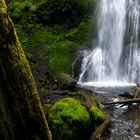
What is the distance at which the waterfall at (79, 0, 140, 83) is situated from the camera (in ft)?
62.0

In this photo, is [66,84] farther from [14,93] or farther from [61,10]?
[14,93]

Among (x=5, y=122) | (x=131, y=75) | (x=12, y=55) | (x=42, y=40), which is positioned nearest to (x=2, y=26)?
(x=12, y=55)

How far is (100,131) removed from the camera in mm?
8281

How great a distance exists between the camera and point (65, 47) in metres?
19.9

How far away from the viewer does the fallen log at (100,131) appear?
7959 millimetres

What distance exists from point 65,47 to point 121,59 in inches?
130

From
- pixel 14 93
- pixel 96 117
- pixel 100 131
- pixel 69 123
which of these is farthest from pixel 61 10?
pixel 14 93

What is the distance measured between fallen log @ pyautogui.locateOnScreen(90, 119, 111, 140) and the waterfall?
952 cm

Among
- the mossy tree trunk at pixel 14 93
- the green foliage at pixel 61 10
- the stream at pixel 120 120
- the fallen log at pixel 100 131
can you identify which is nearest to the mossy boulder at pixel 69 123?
the fallen log at pixel 100 131

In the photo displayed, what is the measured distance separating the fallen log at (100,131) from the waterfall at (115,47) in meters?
9.52

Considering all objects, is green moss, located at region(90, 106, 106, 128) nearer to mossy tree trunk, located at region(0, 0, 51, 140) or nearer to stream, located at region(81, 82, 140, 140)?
stream, located at region(81, 82, 140, 140)

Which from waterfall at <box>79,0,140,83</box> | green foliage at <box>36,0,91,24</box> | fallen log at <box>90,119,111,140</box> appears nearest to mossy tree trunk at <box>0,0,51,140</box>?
fallen log at <box>90,119,111,140</box>

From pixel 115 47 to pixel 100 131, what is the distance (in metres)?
12.6

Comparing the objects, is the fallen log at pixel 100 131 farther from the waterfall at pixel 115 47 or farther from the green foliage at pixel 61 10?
the green foliage at pixel 61 10
